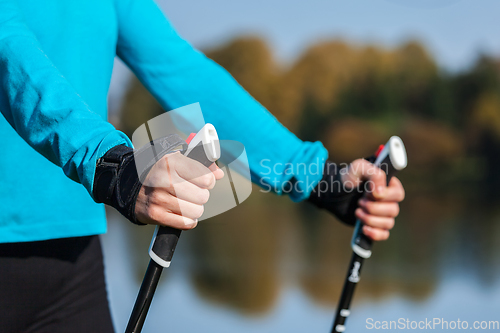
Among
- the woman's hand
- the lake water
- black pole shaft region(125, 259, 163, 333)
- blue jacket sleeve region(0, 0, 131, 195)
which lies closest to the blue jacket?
blue jacket sleeve region(0, 0, 131, 195)

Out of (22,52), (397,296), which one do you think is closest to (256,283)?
(397,296)

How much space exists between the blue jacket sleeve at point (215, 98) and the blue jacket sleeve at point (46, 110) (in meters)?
0.36

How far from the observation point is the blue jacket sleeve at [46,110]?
764 millimetres

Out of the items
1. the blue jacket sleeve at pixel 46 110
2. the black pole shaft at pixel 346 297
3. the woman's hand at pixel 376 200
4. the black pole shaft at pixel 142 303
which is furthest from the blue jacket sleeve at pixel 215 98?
the black pole shaft at pixel 142 303

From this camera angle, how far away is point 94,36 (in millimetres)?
1112

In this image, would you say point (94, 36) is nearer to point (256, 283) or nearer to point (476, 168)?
point (256, 283)

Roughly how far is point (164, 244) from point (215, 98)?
20.2 inches

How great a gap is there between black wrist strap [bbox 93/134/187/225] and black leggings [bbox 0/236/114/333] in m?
0.43

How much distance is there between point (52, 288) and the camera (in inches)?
43.3

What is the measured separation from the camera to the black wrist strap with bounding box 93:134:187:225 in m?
0.75

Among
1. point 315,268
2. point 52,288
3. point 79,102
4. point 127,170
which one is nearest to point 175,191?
point 127,170

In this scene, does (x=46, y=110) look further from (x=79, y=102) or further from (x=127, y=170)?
(x=127, y=170)

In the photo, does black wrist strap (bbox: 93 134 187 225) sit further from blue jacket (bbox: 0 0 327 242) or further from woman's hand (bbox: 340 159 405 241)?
woman's hand (bbox: 340 159 405 241)

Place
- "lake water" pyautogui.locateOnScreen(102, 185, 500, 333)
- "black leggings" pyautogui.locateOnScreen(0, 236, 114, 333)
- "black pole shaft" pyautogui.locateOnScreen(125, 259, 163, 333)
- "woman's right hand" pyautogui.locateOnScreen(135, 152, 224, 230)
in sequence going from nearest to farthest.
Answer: "woman's right hand" pyautogui.locateOnScreen(135, 152, 224, 230) → "black pole shaft" pyautogui.locateOnScreen(125, 259, 163, 333) → "black leggings" pyautogui.locateOnScreen(0, 236, 114, 333) → "lake water" pyautogui.locateOnScreen(102, 185, 500, 333)
